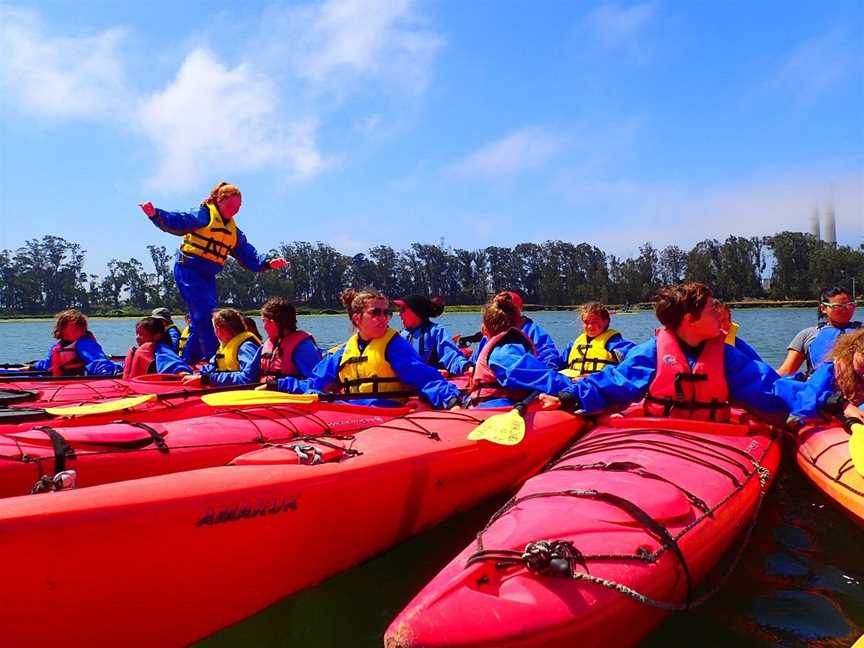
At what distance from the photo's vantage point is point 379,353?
4.87 metres

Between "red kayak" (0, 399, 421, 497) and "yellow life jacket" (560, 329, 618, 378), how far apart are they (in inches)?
130

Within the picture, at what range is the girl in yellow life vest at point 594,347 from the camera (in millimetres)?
7309

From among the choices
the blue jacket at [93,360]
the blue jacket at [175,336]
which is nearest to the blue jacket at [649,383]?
the blue jacket at [93,360]

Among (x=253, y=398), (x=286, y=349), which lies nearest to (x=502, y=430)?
(x=253, y=398)

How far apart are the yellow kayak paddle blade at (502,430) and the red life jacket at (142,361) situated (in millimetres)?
4392

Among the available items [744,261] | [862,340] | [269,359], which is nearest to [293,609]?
[269,359]

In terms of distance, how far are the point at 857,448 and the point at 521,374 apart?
1950 millimetres

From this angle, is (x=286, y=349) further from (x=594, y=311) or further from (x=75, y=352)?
(x=594, y=311)

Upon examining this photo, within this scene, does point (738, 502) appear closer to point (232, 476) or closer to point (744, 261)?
point (232, 476)

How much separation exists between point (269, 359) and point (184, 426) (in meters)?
1.82

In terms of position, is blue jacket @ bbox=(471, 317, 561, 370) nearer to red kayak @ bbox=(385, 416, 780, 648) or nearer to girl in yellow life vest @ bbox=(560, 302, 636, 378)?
girl in yellow life vest @ bbox=(560, 302, 636, 378)

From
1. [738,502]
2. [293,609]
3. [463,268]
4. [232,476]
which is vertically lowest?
[293,609]

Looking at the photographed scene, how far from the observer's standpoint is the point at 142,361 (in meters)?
6.94

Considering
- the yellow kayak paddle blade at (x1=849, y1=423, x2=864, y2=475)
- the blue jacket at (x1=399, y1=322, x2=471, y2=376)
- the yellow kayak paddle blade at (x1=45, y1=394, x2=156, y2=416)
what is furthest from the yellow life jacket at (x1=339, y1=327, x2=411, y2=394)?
the yellow kayak paddle blade at (x1=849, y1=423, x2=864, y2=475)
